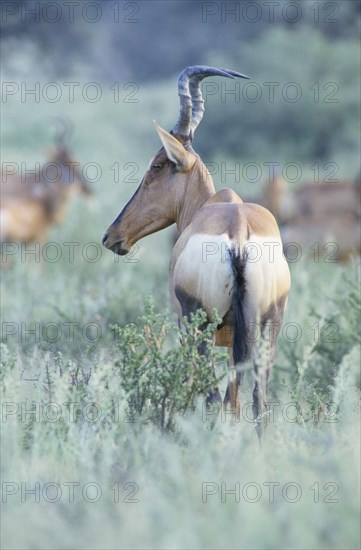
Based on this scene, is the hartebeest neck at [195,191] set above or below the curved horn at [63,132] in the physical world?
below

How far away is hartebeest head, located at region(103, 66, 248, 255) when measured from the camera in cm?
635

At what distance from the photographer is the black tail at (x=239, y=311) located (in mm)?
5430

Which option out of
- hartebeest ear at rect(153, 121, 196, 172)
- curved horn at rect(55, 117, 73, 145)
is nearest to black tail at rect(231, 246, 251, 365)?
hartebeest ear at rect(153, 121, 196, 172)

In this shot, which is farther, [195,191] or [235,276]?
[195,191]

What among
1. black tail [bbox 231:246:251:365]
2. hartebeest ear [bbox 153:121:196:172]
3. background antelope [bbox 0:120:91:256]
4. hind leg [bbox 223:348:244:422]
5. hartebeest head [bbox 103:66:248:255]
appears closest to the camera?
black tail [bbox 231:246:251:365]

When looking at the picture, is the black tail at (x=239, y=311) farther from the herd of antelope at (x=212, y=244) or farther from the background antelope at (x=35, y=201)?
the background antelope at (x=35, y=201)

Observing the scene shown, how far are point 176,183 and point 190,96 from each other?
0.49 meters

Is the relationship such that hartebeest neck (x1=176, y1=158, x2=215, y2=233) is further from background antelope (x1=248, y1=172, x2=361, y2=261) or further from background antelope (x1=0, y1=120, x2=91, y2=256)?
background antelope (x1=0, y1=120, x2=91, y2=256)

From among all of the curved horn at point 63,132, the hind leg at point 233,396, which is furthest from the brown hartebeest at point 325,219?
the hind leg at point 233,396

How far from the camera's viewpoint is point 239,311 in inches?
218

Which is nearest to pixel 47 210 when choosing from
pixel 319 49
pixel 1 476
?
pixel 1 476

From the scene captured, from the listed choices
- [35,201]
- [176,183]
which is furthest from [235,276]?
[35,201]

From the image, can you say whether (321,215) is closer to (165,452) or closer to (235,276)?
(235,276)

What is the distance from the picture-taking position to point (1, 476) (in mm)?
4648
